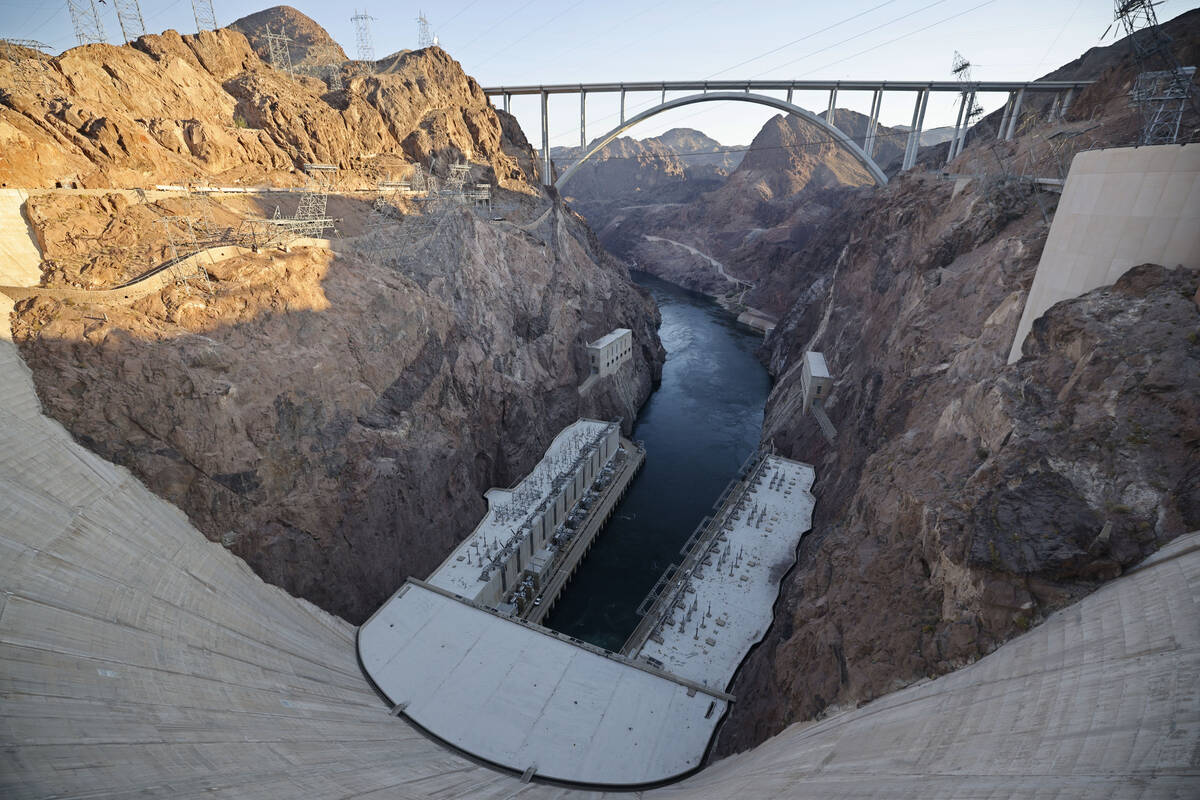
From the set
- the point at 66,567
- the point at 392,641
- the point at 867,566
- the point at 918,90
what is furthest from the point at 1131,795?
the point at 918,90

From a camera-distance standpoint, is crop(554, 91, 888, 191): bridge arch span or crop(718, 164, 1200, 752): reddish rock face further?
crop(554, 91, 888, 191): bridge arch span

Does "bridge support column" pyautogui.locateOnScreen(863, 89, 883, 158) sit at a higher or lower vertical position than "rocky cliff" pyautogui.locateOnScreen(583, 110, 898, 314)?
higher

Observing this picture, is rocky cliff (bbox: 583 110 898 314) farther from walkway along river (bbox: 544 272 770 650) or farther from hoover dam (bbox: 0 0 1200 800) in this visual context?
hoover dam (bbox: 0 0 1200 800)

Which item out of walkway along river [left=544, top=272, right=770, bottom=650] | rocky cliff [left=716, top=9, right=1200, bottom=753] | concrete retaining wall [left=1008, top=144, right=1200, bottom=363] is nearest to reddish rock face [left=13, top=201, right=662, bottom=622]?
walkway along river [left=544, top=272, right=770, bottom=650]

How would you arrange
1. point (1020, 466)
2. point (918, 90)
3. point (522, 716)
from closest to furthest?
point (1020, 466) → point (522, 716) → point (918, 90)

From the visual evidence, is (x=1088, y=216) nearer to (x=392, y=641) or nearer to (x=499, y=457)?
→ (x=392, y=641)

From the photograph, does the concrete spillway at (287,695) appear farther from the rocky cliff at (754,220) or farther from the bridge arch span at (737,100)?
the rocky cliff at (754,220)

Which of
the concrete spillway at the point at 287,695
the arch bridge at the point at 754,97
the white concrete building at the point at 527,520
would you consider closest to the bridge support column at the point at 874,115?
the arch bridge at the point at 754,97

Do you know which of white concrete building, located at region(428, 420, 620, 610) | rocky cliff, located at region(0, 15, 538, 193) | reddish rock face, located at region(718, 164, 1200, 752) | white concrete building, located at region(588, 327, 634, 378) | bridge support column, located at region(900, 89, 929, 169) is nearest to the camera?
reddish rock face, located at region(718, 164, 1200, 752)

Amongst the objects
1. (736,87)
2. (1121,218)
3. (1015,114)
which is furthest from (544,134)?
(1121,218)
